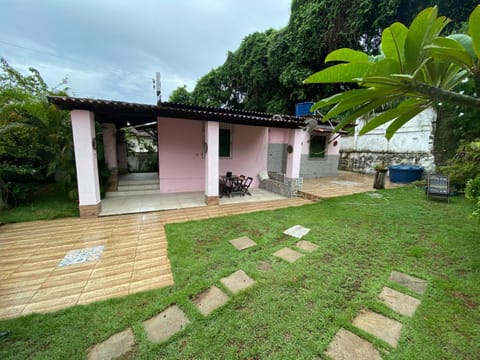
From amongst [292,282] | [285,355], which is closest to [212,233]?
[292,282]

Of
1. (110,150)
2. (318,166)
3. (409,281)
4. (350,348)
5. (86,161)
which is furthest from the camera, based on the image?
(318,166)

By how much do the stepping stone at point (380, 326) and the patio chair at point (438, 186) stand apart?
591cm

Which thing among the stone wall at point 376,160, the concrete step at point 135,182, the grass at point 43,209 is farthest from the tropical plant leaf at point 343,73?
the stone wall at point 376,160

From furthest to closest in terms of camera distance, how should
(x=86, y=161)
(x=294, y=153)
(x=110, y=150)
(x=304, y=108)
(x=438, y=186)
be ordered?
1. (x=304, y=108)
2. (x=110, y=150)
3. (x=294, y=153)
4. (x=438, y=186)
5. (x=86, y=161)

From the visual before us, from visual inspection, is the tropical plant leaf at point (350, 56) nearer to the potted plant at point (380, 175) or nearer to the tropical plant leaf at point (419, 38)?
the tropical plant leaf at point (419, 38)

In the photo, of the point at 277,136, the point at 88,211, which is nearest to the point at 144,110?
the point at 88,211

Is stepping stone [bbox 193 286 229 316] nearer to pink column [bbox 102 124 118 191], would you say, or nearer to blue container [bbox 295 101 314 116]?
pink column [bbox 102 124 118 191]

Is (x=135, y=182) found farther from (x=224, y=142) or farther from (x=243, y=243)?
(x=243, y=243)

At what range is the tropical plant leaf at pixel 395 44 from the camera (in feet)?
2.33

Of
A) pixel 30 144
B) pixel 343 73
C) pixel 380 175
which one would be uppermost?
pixel 343 73

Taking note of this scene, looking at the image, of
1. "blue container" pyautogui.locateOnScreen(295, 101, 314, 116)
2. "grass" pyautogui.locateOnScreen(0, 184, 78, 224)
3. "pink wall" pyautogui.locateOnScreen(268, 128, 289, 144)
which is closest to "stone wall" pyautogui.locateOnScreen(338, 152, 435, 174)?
"blue container" pyautogui.locateOnScreen(295, 101, 314, 116)

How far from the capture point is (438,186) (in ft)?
20.2

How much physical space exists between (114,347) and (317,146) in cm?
1114

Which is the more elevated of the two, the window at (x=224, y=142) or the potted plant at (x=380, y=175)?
the window at (x=224, y=142)
